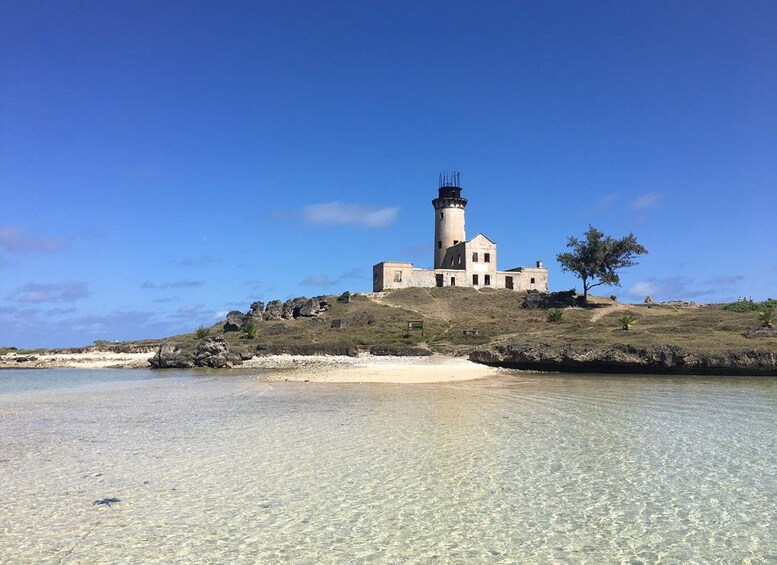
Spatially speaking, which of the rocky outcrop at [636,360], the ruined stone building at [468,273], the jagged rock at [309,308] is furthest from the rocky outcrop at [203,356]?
the ruined stone building at [468,273]

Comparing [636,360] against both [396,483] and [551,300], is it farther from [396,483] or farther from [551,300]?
[551,300]

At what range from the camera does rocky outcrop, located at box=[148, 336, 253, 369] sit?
41219 millimetres

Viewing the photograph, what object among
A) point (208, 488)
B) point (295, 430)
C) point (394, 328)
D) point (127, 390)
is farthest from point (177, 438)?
point (394, 328)

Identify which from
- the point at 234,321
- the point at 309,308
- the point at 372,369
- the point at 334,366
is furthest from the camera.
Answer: the point at 309,308

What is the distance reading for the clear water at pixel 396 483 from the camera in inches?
288

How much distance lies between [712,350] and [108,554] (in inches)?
1217

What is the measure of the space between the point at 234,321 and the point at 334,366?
3075 centimetres

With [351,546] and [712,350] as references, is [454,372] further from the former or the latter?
[351,546]

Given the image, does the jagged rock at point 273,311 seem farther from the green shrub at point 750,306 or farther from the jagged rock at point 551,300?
the green shrub at point 750,306

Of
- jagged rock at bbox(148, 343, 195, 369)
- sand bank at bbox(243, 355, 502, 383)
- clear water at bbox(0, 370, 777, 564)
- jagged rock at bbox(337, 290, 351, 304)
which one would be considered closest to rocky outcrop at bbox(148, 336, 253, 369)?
jagged rock at bbox(148, 343, 195, 369)

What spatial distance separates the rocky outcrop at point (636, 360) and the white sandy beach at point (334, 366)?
2095mm

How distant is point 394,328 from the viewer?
55500mm

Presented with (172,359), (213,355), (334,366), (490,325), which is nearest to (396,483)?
(334,366)

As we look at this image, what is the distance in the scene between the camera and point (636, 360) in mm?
31469
